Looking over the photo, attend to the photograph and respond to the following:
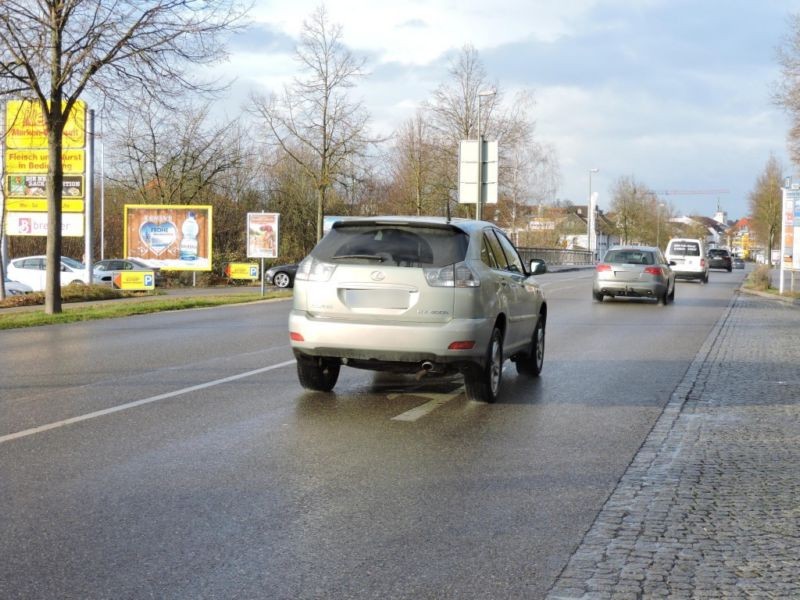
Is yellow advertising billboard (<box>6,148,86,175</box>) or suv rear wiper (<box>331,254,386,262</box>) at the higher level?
yellow advertising billboard (<box>6,148,86,175</box>)

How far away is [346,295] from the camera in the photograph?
820 centimetres

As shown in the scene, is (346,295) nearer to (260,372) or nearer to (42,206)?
(260,372)

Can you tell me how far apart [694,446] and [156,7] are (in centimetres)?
1500

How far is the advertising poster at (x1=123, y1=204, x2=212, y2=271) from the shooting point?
3775 centimetres

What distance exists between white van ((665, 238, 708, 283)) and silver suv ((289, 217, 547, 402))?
34.8m

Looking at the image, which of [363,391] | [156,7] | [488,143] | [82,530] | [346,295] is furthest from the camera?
[488,143]

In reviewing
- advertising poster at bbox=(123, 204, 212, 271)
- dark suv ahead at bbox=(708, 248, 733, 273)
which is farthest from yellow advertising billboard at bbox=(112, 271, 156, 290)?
dark suv ahead at bbox=(708, 248, 733, 273)

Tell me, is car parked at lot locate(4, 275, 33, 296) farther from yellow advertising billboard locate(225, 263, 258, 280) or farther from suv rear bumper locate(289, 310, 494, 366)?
suv rear bumper locate(289, 310, 494, 366)

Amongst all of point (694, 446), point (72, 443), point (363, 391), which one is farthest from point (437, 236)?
point (72, 443)

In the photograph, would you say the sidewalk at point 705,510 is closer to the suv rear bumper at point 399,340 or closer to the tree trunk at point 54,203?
the suv rear bumper at point 399,340

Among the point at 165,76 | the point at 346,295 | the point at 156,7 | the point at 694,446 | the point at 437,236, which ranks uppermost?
the point at 156,7

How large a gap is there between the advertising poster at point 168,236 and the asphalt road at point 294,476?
26.8m

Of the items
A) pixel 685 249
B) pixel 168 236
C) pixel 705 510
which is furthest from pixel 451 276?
pixel 685 249

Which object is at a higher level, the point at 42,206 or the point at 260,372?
the point at 42,206
